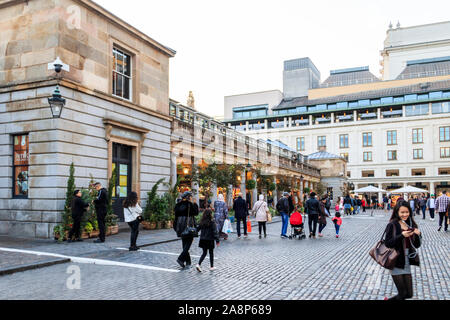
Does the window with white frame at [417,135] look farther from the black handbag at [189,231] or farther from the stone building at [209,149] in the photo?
the black handbag at [189,231]

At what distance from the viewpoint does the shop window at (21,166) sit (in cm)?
1366

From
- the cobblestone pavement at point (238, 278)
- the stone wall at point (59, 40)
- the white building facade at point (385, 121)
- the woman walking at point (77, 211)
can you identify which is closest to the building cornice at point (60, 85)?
the stone wall at point (59, 40)

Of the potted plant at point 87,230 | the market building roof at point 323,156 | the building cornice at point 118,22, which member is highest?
the building cornice at point 118,22

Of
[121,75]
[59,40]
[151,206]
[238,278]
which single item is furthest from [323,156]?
→ [238,278]

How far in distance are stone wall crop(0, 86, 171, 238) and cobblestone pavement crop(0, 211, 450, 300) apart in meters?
2.52

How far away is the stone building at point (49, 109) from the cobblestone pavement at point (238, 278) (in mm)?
3033

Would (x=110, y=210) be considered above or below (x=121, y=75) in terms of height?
below

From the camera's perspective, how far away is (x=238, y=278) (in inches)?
299

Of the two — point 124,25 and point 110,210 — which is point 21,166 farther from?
point 124,25

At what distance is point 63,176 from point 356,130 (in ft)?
247

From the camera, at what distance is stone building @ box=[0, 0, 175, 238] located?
13.1 m

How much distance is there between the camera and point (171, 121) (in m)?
19.4

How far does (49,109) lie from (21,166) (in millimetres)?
2392
